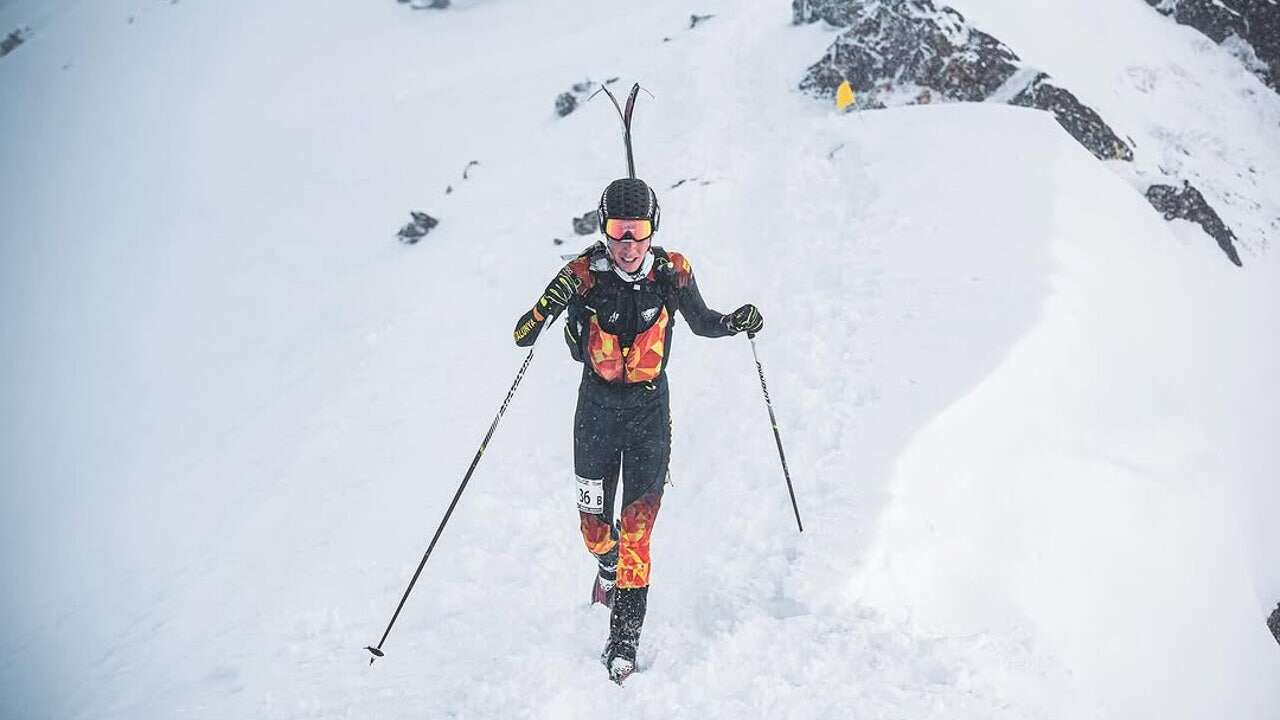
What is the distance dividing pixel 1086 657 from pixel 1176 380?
475cm

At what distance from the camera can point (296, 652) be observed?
6.02 meters

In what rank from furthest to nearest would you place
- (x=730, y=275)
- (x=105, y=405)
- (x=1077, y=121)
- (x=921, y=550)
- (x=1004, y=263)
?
(x=105, y=405) → (x=1077, y=121) → (x=730, y=275) → (x=1004, y=263) → (x=921, y=550)

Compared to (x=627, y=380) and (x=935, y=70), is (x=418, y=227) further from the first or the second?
(x=627, y=380)

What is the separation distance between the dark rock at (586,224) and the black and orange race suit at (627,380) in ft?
32.0

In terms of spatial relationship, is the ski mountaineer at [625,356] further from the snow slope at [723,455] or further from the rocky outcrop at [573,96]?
the rocky outcrop at [573,96]

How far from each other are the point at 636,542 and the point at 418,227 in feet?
46.9

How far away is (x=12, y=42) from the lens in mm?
40406

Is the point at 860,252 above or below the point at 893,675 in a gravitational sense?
below

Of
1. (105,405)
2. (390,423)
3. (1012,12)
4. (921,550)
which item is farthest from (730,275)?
(105,405)

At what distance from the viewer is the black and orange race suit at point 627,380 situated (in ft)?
15.3

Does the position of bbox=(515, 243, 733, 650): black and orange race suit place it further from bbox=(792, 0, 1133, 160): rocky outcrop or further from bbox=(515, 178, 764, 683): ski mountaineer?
bbox=(792, 0, 1133, 160): rocky outcrop

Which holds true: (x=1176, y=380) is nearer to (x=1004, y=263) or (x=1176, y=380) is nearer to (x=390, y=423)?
(x=1004, y=263)

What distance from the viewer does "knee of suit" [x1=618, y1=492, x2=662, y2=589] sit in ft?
15.6

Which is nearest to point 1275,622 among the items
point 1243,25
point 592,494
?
point 592,494
